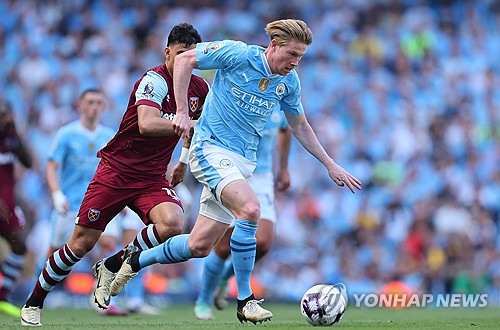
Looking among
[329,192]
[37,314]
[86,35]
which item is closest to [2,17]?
[86,35]

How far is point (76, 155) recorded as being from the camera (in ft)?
40.1

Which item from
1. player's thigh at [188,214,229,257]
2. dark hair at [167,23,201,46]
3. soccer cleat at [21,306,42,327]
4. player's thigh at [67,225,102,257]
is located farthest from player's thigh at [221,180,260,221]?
soccer cleat at [21,306,42,327]

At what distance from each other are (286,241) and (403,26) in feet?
21.6

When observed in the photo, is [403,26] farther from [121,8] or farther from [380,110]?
[121,8]

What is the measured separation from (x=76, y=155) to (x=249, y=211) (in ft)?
14.7

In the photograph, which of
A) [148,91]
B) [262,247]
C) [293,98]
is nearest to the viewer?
[293,98]

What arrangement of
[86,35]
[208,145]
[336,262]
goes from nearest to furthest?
[208,145] < [336,262] < [86,35]

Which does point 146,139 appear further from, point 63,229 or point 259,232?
point 63,229

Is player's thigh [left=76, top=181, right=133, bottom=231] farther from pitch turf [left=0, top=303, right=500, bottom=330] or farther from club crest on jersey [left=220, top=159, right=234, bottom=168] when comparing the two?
club crest on jersey [left=220, top=159, right=234, bottom=168]

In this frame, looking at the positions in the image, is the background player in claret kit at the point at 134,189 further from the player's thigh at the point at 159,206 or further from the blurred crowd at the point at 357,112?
the blurred crowd at the point at 357,112

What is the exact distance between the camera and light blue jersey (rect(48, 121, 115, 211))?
12.2m

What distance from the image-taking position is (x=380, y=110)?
2014cm

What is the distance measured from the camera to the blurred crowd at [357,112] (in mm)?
16875

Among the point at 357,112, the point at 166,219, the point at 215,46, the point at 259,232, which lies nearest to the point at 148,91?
the point at 215,46
